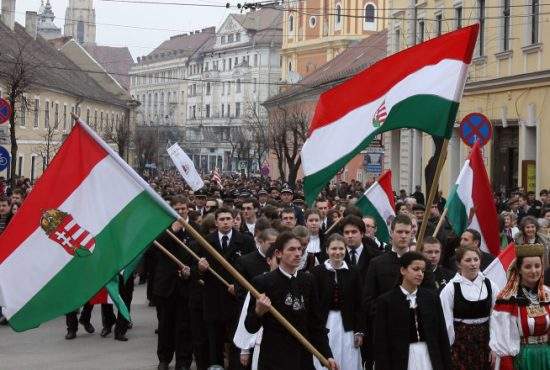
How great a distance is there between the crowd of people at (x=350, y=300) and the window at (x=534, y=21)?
17.0 m

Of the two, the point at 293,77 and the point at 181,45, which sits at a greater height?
the point at 181,45

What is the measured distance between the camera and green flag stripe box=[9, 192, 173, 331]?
8008 mm

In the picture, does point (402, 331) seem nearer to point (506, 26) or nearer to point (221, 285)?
point (221, 285)

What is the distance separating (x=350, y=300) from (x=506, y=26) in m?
24.0

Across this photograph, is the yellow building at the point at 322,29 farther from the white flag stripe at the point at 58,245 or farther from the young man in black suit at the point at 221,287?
the white flag stripe at the point at 58,245

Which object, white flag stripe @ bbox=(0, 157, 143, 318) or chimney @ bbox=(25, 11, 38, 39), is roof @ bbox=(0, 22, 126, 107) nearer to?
chimney @ bbox=(25, 11, 38, 39)

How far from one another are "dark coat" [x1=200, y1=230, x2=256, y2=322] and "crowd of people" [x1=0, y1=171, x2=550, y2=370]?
0.01 m

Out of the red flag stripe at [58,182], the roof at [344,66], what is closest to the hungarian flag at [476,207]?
the red flag stripe at [58,182]

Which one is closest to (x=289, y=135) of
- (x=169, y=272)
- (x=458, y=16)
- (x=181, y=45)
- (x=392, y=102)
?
(x=458, y=16)

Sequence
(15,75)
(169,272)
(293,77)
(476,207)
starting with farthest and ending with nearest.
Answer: (293,77) < (15,75) < (169,272) < (476,207)

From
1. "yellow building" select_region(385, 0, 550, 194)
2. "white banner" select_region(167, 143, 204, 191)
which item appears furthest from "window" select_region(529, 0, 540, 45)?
"white banner" select_region(167, 143, 204, 191)

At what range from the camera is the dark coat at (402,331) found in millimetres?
8734

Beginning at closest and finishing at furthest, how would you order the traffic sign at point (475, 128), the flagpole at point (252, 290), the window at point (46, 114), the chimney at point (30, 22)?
the flagpole at point (252, 290) < the traffic sign at point (475, 128) < the window at point (46, 114) < the chimney at point (30, 22)

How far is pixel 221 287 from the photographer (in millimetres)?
12727
